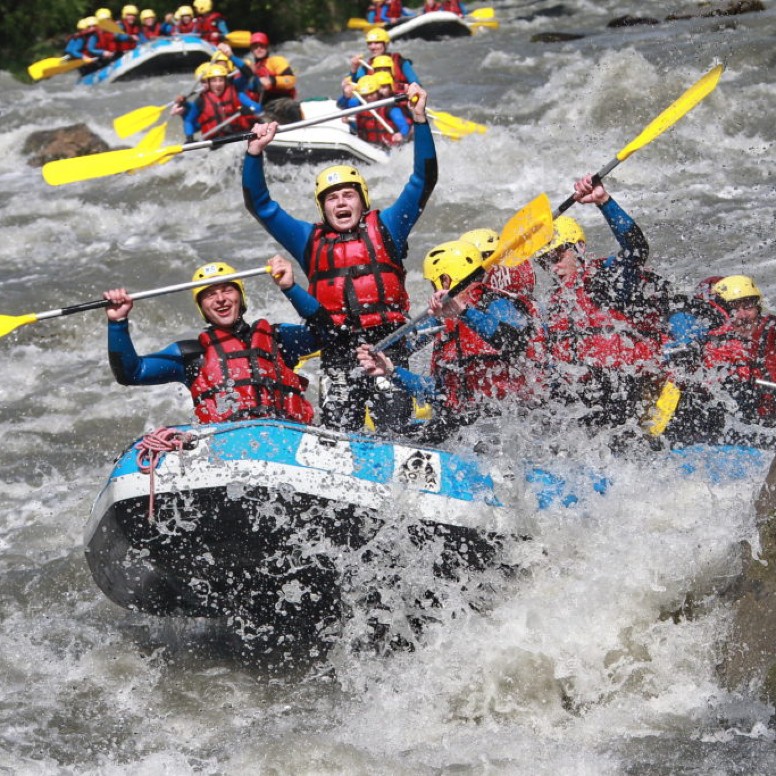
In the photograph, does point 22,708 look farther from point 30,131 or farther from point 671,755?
point 30,131

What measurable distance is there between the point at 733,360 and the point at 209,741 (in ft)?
9.13

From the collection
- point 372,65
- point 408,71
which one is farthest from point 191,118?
point 408,71

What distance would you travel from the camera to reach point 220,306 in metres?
5.09

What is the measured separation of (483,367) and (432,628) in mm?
1145

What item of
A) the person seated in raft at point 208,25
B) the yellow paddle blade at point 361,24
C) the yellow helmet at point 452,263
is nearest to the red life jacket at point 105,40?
the person seated in raft at point 208,25

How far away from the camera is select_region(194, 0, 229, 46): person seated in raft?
19312mm

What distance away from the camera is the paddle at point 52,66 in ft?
59.7

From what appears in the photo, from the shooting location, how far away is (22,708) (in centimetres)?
468

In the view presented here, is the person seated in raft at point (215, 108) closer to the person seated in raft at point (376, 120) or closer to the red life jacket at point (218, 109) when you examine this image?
the red life jacket at point (218, 109)

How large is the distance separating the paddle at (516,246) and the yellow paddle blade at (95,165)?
5.83 feet

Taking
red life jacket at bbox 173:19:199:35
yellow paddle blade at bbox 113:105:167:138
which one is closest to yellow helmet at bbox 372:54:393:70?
yellow paddle blade at bbox 113:105:167:138

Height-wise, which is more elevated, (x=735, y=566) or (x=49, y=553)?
(x=735, y=566)

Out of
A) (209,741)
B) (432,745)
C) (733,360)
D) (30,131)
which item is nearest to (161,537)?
(209,741)

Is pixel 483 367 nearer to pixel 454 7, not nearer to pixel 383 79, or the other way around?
pixel 383 79
